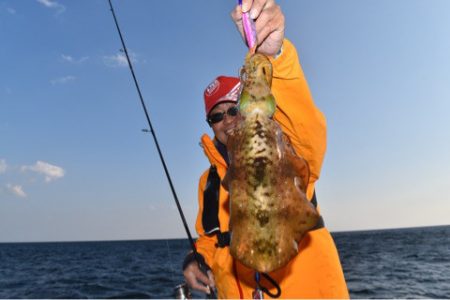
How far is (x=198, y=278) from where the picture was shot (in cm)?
406

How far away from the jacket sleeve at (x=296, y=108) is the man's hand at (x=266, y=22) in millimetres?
90

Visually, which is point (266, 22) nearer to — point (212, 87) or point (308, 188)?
point (308, 188)

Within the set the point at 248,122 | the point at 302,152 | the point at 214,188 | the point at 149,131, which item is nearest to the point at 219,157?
the point at 214,188

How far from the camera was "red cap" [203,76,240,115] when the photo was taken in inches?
177

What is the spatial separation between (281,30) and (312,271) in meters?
1.89

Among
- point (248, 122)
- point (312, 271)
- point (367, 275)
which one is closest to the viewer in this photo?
point (248, 122)

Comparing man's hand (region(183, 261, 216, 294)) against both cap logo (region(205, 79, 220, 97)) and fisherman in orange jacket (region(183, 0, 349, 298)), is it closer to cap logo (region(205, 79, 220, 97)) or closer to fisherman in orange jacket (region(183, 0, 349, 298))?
fisherman in orange jacket (region(183, 0, 349, 298))

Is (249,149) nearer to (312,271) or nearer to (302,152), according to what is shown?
(302,152)

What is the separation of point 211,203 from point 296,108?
1.72 meters

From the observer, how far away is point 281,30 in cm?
252

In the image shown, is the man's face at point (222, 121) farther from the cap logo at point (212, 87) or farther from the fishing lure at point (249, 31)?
the fishing lure at point (249, 31)

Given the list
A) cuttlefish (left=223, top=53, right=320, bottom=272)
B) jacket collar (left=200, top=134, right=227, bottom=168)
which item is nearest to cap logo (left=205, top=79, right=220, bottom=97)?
jacket collar (left=200, top=134, right=227, bottom=168)

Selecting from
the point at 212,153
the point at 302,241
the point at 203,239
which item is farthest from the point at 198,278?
the point at 302,241

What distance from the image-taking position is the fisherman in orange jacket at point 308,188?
2.54 meters
